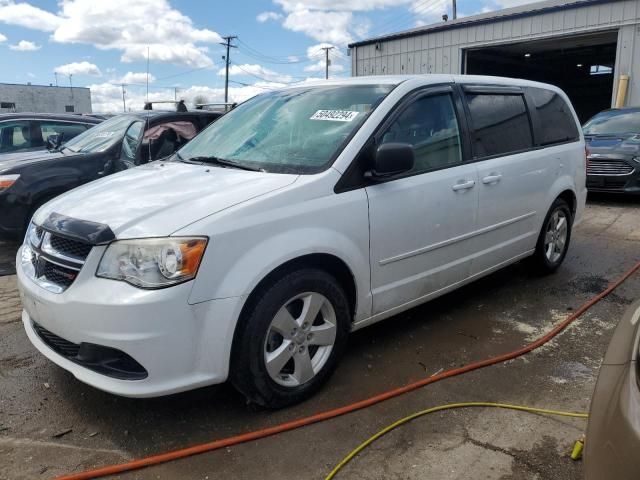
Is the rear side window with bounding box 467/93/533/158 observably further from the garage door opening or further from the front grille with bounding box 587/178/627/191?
the garage door opening

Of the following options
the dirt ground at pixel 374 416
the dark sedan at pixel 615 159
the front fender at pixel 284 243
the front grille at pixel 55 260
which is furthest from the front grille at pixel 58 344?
the dark sedan at pixel 615 159

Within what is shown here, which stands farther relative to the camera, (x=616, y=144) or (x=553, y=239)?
(x=616, y=144)

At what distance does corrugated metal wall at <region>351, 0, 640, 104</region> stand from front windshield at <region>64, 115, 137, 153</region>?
12.9 metres

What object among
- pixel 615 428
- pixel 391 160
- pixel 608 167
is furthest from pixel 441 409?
pixel 608 167

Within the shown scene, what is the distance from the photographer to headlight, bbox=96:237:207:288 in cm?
239

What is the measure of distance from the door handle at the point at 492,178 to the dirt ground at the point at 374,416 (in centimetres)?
105

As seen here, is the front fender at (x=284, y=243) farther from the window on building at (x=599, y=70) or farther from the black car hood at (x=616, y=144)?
the window on building at (x=599, y=70)

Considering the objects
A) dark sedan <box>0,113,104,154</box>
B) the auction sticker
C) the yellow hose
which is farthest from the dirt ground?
dark sedan <box>0,113,104,154</box>

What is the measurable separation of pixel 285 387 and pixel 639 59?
48.3ft

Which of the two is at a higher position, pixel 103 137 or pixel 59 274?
pixel 103 137

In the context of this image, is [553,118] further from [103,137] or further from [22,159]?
[22,159]

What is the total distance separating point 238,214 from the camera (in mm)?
2557

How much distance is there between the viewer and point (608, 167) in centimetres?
892

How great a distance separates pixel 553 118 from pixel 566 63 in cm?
2189
